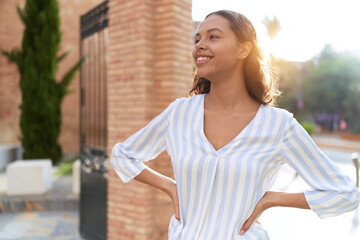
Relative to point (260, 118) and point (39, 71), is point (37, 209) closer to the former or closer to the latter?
point (39, 71)

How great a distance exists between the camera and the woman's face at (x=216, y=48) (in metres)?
1.53

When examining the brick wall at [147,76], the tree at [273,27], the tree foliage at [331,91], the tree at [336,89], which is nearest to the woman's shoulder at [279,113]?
the brick wall at [147,76]

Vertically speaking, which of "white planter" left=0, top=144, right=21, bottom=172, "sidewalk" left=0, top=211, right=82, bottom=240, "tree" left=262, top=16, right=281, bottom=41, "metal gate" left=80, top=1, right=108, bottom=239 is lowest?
"sidewalk" left=0, top=211, right=82, bottom=240

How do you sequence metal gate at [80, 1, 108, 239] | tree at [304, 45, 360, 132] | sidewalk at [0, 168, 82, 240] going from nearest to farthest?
1. metal gate at [80, 1, 108, 239]
2. sidewalk at [0, 168, 82, 240]
3. tree at [304, 45, 360, 132]

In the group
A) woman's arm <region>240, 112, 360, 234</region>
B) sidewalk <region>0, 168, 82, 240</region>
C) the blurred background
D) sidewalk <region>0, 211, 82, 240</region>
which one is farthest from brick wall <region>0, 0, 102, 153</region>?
woman's arm <region>240, 112, 360, 234</region>

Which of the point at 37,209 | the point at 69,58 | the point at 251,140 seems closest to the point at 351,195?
the point at 251,140

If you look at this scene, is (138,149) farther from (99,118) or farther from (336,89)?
(336,89)

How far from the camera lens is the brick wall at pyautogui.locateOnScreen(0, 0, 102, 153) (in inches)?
587

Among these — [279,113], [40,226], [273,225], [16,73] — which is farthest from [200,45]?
[16,73]

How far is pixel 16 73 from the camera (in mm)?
14922

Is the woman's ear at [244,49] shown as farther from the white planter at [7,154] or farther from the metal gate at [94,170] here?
the white planter at [7,154]

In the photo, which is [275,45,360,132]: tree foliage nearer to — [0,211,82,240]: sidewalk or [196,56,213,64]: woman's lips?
[0,211,82,240]: sidewalk

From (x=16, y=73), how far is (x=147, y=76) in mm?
12597

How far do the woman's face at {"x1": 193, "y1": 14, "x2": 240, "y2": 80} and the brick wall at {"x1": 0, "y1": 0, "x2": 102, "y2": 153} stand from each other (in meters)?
14.7
